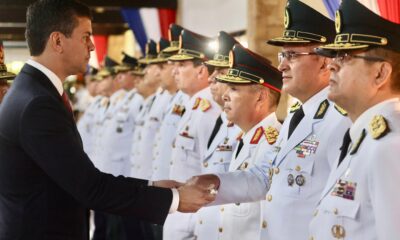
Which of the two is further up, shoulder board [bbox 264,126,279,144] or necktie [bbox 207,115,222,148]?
shoulder board [bbox 264,126,279,144]

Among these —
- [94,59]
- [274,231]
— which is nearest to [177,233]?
[274,231]

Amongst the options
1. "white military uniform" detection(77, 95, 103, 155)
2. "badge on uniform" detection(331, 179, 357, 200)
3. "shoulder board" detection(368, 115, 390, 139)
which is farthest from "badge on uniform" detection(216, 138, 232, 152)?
"white military uniform" detection(77, 95, 103, 155)

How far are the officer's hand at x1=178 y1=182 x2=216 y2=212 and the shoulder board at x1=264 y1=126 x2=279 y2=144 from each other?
25.2 inches

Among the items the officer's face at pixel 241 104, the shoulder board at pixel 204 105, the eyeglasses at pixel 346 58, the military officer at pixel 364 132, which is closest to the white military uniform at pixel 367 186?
the military officer at pixel 364 132

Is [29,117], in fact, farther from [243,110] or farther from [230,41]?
[230,41]

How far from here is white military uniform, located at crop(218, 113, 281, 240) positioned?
393cm

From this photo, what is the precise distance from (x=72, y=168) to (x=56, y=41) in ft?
1.89

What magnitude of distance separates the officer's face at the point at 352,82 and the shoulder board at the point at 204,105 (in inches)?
104

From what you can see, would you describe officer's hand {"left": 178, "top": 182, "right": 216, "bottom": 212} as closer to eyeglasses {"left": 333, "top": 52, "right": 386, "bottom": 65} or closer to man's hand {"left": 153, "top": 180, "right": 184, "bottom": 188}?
man's hand {"left": 153, "top": 180, "right": 184, "bottom": 188}

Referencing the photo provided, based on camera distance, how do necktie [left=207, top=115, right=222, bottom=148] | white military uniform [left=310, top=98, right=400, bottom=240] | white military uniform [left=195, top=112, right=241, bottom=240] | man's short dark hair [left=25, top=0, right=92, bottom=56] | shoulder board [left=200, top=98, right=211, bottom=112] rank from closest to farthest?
white military uniform [left=310, top=98, right=400, bottom=240] < man's short dark hair [left=25, top=0, right=92, bottom=56] < white military uniform [left=195, top=112, right=241, bottom=240] < necktie [left=207, top=115, right=222, bottom=148] < shoulder board [left=200, top=98, right=211, bottom=112]

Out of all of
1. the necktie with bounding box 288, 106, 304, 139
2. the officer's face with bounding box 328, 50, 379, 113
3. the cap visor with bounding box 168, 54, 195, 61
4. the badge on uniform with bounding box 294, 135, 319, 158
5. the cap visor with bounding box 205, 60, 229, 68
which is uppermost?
the officer's face with bounding box 328, 50, 379, 113

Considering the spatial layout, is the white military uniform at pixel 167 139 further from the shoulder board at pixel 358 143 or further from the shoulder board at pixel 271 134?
the shoulder board at pixel 358 143

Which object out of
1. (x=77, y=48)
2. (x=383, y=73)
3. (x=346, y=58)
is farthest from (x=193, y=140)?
(x=383, y=73)

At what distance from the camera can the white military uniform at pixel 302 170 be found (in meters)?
3.31
